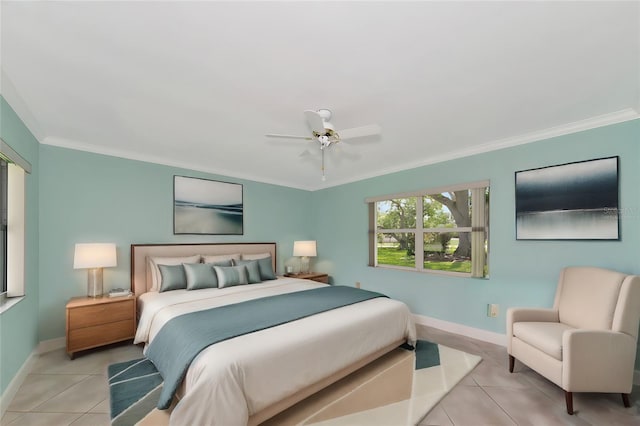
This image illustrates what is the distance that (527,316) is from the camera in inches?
106

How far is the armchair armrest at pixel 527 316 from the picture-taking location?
2672 mm

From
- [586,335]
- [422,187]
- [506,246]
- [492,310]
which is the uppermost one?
[422,187]

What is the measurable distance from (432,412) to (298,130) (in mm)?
2754

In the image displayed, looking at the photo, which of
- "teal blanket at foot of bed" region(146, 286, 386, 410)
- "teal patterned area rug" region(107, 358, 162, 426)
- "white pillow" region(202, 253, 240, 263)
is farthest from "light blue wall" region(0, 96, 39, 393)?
"white pillow" region(202, 253, 240, 263)

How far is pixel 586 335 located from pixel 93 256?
4.70 meters

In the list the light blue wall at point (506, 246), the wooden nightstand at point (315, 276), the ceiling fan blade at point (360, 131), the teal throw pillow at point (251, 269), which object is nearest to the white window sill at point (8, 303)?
the teal throw pillow at point (251, 269)

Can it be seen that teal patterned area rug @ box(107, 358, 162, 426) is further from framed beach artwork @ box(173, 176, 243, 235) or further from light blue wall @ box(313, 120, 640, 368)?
light blue wall @ box(313, 120, 640, 368)

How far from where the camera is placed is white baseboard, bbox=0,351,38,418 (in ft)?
6.66

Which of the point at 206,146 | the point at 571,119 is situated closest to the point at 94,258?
the point at 206,146

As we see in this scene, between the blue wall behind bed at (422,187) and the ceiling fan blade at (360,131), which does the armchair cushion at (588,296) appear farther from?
the ceiling fan blade at (360,131)

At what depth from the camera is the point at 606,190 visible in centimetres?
267

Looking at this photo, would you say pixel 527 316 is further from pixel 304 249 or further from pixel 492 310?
pixel 304 249

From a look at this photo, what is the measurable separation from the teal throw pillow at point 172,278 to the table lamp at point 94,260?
0.55 meters

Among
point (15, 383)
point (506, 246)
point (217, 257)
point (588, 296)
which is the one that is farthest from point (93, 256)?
point (588, 296)
